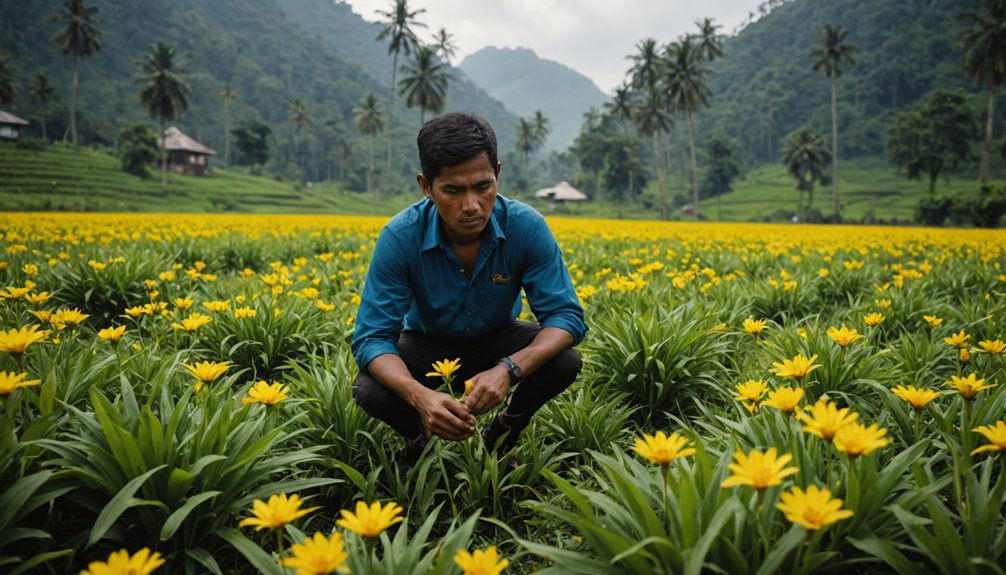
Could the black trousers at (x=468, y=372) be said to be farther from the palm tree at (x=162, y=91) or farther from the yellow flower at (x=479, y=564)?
the palm tree at (x=162, y=91)

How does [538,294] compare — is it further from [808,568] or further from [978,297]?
[978,297]

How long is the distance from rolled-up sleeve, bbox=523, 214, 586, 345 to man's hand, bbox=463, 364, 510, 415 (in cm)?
42

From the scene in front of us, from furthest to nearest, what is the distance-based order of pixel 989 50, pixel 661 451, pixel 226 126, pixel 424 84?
pixel 226 126 → pixel 424 84 → pixel 989 50 → pixel 661 451

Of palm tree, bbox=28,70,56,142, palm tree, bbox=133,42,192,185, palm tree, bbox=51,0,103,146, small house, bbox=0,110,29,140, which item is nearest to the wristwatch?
palm tree, bbox=133,42,192,185

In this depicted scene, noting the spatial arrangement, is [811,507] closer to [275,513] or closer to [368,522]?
[368,522]

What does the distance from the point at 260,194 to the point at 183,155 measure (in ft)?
53.8

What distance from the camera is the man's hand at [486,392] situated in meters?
1.74

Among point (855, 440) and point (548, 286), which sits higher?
point (548, 286)

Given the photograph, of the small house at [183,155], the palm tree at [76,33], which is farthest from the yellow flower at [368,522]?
the small house at [183,155]

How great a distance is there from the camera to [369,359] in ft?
6.35

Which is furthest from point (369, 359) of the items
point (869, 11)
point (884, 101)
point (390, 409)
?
point (869, 11)

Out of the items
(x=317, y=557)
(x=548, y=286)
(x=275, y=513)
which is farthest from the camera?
(x=548, y=286)

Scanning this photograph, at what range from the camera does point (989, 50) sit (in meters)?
29.6

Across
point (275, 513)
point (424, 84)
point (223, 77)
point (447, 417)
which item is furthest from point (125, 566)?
point (223, 77)
